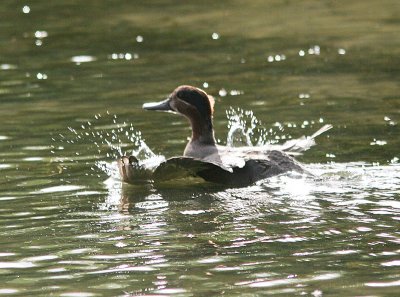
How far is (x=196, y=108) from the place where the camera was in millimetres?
12938

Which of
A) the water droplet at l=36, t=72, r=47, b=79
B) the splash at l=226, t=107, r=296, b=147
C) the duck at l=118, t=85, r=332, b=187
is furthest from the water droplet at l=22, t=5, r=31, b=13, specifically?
the duck at l=118, t=85, r=332, b=187

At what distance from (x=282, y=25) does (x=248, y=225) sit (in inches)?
487

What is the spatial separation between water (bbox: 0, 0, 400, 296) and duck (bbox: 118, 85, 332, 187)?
20cm

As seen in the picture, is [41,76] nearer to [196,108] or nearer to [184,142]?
[184,142]

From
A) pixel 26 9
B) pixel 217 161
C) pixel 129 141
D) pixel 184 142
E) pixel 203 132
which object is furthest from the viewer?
pixel 26 9

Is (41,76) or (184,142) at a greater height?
(41,76)

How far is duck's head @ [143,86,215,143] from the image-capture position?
1283 cm

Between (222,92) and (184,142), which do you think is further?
(222,92)

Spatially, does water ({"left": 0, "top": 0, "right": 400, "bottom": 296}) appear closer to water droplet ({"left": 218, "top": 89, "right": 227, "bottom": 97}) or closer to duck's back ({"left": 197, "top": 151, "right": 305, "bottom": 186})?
water droplet ({"left": 218, "top": 89, "right": 227, "bottom": 97})

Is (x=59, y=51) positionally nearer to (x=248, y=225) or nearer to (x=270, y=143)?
(x=270, y=143)

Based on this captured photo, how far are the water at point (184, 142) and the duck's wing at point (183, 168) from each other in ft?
0.49

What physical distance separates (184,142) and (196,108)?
1069mm

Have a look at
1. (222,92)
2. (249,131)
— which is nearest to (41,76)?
(222,92)

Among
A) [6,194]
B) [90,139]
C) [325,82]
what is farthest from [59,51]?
[6,194]
